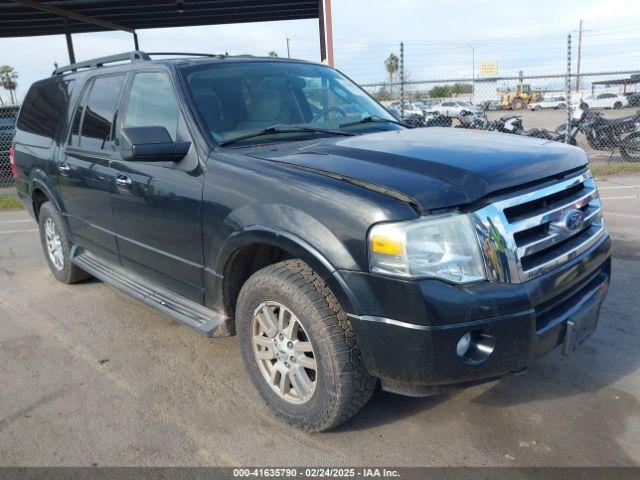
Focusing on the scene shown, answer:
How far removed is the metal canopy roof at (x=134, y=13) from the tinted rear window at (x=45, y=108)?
303 inches

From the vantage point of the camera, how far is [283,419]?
2.99m

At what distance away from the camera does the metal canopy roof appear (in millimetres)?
12883

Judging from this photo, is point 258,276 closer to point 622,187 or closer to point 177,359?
point 177,359

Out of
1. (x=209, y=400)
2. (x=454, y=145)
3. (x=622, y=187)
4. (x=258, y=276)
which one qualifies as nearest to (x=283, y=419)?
(x=209, y=400)

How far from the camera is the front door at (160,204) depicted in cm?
329

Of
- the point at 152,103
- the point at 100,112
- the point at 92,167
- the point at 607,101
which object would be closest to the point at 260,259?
the point at 152,103

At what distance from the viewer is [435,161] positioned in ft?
8.88

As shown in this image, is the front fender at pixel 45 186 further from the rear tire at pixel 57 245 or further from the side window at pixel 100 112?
the side window at pixel 100 112

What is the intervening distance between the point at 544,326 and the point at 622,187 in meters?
8.16


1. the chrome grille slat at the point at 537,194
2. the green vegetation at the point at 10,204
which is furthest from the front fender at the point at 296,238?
the green vegetation at the point at 10,204

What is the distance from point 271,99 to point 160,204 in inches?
40.2

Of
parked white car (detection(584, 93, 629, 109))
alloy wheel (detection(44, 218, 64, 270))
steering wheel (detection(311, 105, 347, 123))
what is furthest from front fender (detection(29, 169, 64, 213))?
parked white car (detection(584, 93, 629, 109))

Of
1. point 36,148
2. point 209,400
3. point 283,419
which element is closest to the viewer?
point 283,419

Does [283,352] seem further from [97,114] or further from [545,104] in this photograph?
[545,104]
